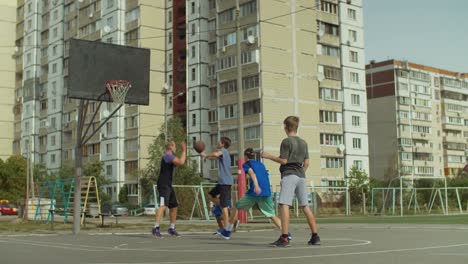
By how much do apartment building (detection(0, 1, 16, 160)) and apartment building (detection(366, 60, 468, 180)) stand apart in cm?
5656

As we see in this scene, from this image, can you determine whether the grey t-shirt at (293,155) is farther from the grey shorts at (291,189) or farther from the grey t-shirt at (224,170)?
the grey t-shirt at (224,170)

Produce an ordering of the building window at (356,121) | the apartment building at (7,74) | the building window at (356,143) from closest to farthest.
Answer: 1. the building window at (356,143)
2. the building window at (356,121)
3. the apartment building at (7,74)

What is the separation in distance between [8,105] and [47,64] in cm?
1072

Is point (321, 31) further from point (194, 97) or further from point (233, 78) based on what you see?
point (194, 97)

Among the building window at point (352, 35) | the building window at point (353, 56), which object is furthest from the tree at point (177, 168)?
the building window at point (352, 35)

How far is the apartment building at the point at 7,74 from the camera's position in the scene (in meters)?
98.3

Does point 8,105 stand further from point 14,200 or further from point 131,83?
point 131,83

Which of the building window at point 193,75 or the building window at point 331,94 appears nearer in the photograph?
the building window at point 331,94

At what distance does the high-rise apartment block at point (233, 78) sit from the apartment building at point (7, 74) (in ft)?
41.4

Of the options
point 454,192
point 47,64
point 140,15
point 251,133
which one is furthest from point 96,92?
point 47,64

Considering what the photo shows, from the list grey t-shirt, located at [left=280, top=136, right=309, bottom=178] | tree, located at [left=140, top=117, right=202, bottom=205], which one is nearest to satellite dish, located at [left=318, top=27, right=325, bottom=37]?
A: tree, located at [left=140, top=117, right=202, bottom=205]

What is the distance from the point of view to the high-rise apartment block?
68250mm

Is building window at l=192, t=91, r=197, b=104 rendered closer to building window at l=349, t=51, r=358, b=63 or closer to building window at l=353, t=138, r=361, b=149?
building window at l=349, t=51, r=358, b=63

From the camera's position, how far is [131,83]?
18.3 metres
